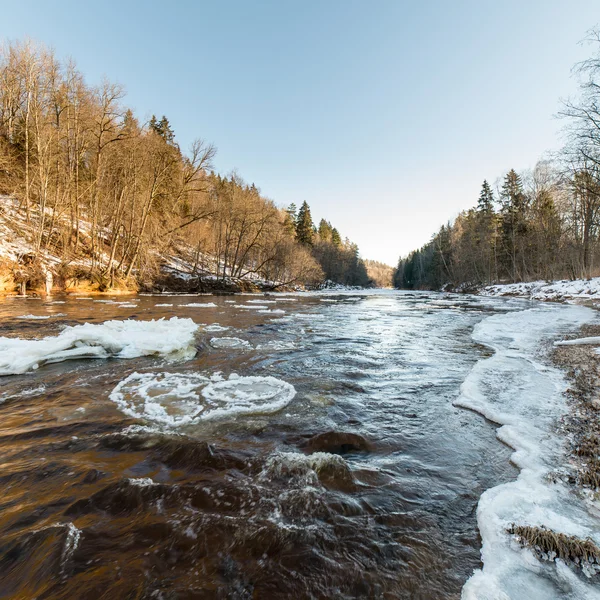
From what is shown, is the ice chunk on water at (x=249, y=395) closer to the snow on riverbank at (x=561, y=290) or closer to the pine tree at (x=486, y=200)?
the snow on riverbank at (x=561, y=290)

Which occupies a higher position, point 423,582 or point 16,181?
point 16,181

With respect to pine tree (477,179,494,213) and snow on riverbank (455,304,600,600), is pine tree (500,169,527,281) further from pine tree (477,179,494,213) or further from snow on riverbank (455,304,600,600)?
snow on riverbank (455,304,600,600)

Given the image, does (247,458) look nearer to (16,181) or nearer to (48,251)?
(48,251)

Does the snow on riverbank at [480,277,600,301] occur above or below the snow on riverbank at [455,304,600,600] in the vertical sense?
above

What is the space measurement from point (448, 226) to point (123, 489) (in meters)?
73.0

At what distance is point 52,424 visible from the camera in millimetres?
3219

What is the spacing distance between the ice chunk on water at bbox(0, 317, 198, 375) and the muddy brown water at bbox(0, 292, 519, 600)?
85 centimetres

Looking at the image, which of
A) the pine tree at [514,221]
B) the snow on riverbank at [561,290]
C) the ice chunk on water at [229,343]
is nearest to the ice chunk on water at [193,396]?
the ice chunk on water at [229,343]

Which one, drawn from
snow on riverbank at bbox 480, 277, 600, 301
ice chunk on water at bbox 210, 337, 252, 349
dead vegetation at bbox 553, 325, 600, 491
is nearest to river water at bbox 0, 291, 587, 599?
dead vegetation at bbox 553, 325, 600, 491

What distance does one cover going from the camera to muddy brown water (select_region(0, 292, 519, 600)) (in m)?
1.61

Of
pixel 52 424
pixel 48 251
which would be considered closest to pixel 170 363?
pixel 52 424

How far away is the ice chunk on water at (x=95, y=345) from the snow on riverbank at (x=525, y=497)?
5.31m

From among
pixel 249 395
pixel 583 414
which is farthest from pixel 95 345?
pixel 583 414

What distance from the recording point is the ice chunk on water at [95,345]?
504cm
